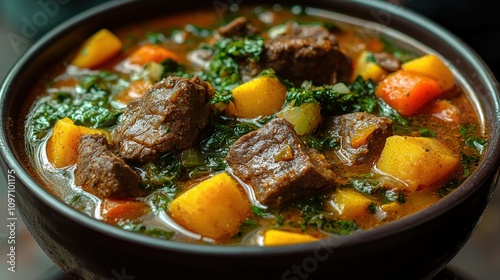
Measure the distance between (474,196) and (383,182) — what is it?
1.36 ft

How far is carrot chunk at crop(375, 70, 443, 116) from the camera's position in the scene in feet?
10.7

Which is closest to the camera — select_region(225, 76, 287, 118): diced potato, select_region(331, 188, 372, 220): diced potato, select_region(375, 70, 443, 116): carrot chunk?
select_region(331, 188, 372, 220): diced potato

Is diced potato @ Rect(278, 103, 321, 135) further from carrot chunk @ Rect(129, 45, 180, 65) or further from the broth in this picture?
carrot chunk @ Rect(129, 45, 180, 65)

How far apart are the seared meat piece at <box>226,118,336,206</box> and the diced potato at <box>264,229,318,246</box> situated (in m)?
0.22

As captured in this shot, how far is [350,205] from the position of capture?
103 inches

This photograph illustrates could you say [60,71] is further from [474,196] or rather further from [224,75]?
[474,196]

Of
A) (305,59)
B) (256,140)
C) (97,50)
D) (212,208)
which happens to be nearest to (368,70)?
(305,59)

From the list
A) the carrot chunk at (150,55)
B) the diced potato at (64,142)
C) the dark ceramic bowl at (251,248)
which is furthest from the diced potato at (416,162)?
the carrot chunk at (150,55)

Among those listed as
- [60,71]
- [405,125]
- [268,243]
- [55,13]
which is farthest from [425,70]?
[55,13]

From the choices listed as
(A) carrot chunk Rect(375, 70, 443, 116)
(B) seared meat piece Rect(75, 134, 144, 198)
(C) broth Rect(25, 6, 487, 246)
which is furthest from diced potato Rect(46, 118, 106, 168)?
(A) carrot chunk Rect(375, 70, 443, 116)

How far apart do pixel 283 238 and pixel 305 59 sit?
3.94 ft

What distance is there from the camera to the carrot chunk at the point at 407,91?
3.27m

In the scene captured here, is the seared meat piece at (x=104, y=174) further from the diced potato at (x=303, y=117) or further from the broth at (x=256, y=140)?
the diced potato at (x=303, y=117)

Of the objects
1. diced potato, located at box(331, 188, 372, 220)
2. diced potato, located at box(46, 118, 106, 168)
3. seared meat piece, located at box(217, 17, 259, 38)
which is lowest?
diced potato, located at box(331, 188, 372, 220)
